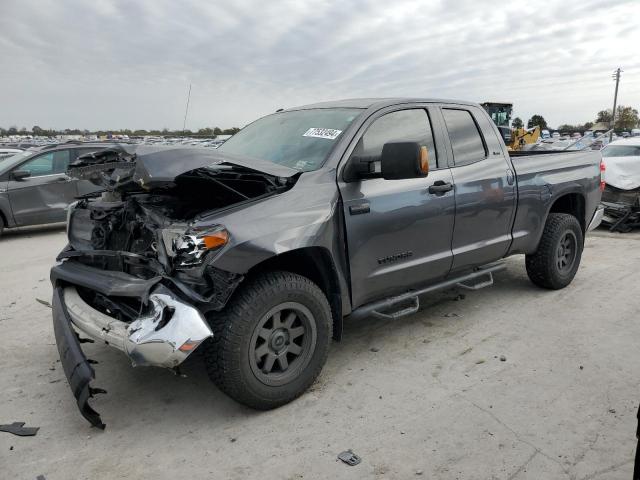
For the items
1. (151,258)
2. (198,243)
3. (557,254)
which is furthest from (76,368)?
(557,254)

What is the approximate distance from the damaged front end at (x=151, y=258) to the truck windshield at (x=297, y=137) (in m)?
0.45

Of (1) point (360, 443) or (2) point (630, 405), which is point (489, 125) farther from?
(1) point (360, 443)

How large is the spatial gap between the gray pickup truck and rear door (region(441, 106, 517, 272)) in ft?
0.05

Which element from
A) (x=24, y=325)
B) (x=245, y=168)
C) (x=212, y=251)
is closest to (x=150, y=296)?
(x=212, y=251)

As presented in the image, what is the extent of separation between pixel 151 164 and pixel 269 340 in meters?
1.21

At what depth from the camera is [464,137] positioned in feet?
14.5

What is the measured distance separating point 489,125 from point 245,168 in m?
2.64

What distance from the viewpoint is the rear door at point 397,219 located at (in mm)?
3492

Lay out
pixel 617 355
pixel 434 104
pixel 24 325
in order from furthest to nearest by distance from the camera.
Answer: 1. pixel 24 325
2. pixel 434 104
3. pixel 617 355

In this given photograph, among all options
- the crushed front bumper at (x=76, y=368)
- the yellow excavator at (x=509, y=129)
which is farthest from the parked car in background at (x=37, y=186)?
the yellow excavator at (x=509, y=129)

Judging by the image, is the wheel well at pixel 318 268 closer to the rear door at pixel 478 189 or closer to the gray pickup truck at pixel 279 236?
the gray pickup truck at pixel 279 236

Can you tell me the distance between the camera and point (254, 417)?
312cm

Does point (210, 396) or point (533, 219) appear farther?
point (533, 219)

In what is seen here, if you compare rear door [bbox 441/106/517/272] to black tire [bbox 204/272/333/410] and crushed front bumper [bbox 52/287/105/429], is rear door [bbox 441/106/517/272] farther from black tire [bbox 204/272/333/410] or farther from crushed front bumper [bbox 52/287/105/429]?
crushed front bumper [bbox 52/287/105/429]
